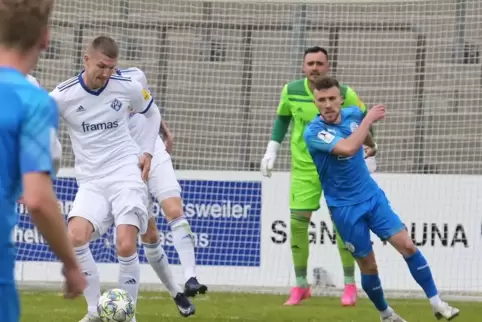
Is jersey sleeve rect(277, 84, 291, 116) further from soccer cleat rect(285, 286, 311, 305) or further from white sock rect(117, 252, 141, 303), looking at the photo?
white sock rect(117, 252, 141, 303)

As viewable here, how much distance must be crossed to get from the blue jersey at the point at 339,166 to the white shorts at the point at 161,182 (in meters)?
1.43

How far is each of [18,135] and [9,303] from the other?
1.65ft

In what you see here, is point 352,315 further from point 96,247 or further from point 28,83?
point 28,83

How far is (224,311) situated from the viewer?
9.45m

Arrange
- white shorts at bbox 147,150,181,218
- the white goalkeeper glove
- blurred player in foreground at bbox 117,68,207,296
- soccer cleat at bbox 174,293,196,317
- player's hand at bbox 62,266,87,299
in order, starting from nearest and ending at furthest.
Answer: player's hand at bbox 62,266,87,299
blurred player in foreground at bbox 117,68,207,296
soccer cleat at bbox 174,293,196,317
white shorts at bbox 147,150,181,218
the white goalkeeper glove

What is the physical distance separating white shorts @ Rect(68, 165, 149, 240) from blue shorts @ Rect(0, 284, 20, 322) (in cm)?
407

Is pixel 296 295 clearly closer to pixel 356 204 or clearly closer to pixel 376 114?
pixel 356 204

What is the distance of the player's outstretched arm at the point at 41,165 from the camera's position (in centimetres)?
311

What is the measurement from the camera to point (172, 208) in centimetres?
880

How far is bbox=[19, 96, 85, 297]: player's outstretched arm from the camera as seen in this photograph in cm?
311

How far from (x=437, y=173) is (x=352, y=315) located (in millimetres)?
3778

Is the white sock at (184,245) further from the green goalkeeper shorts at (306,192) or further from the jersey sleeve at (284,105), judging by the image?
the jersey sleeve at (284,105)

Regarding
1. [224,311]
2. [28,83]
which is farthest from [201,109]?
[28,83]

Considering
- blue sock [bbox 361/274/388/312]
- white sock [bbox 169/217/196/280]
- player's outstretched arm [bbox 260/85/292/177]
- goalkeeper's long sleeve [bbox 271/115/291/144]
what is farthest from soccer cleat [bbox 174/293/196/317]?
goalkeeper's long sleeve [bbox 271/115/291/144]
